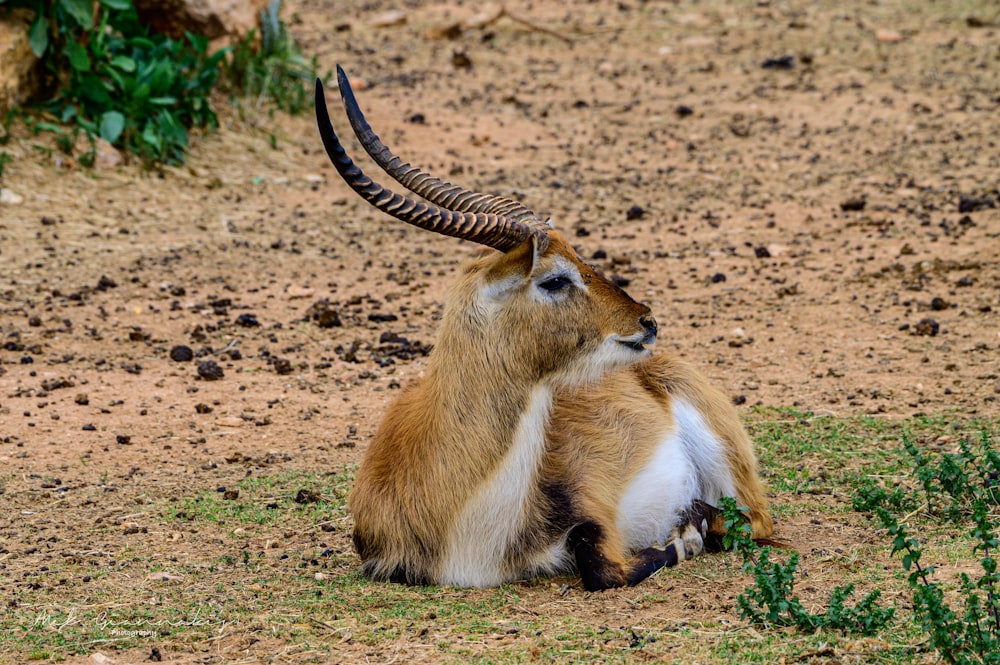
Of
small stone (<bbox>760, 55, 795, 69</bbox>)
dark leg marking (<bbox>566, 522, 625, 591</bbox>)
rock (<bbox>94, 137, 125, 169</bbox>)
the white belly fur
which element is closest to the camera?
dark leg marking (<bbox>566, 522, 625, 591</bbox>)

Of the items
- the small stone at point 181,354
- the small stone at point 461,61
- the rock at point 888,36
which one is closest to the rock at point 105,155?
the small stone at point 181,354

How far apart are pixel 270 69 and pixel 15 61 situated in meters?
3.03

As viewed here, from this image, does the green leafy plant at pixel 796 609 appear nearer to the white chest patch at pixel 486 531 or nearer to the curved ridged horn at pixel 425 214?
the white chest patch at pixel 486 531

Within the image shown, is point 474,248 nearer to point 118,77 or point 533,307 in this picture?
point 118,77

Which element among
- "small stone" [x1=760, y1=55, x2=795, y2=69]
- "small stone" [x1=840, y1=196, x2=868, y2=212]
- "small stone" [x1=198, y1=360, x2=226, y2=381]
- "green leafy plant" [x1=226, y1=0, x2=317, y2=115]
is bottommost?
"small stone" [x1=198, y1=360, x2=226, y2=381]

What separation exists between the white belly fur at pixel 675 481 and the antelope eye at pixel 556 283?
1093 millimetres

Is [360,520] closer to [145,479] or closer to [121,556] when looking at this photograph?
[121,556]

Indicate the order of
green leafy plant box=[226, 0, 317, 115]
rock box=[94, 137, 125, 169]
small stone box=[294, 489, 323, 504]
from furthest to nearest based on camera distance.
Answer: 1. green leafy plant box=[226, 0, 317, 115]
2. rock box=[94, 137, 125, 169]
3. small stone box=[294, 489, 323, 504]

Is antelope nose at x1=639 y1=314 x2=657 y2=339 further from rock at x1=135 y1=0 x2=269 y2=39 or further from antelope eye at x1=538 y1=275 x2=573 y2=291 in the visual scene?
rock at x1=135 y1=0 x2=269 y2=39

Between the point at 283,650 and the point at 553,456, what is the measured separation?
168 centimetres

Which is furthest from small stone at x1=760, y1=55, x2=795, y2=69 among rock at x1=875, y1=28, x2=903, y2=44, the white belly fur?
the white belly fur

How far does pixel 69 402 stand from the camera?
821 cm

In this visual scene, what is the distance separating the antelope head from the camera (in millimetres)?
5789

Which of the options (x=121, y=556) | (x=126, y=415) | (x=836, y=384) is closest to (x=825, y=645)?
(x=121, y=556)
